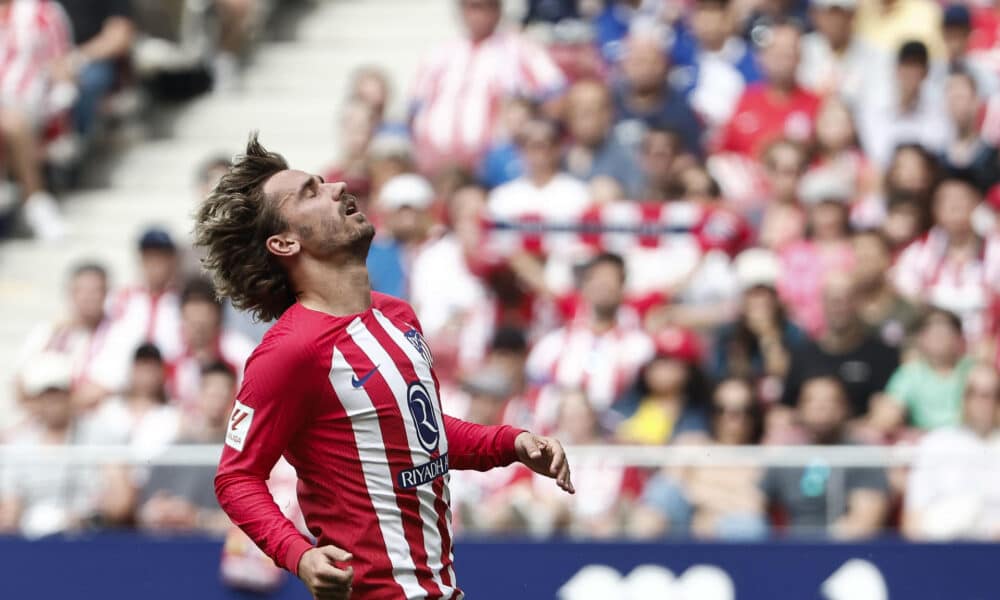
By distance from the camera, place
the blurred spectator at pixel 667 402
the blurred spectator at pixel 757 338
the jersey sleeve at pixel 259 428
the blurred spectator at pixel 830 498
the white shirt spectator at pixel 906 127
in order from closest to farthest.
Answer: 1. the jersey sleeve at pixel 259 428
2. the blurred spectator at pixel 830 498
3. the blurred spectator at pixel 667 402
4. the blurred spectator at pixel 757 338
5. the white shirt spectator at pixel 906 127

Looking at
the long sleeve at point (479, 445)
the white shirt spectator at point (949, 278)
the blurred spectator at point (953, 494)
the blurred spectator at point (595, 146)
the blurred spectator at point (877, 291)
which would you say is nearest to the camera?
the long sleeve at point (479, 445)

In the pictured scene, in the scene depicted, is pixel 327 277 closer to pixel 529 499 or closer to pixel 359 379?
pixel 359 379

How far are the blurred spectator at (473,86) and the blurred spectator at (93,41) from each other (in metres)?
2.29

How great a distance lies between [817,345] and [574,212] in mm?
1635

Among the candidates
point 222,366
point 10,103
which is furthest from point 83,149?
point 222,366

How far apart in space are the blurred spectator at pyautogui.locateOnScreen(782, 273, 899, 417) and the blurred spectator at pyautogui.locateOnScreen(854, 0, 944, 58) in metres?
2.39

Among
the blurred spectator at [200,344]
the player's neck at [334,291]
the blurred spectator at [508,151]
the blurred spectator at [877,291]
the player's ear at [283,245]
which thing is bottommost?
the blurred spectator at [200,344]

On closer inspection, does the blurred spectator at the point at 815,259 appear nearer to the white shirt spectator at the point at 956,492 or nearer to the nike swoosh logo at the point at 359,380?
the white shirt spectator at the point at 956,492

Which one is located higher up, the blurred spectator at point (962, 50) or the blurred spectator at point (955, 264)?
the blurred spectator at point (962, 50)

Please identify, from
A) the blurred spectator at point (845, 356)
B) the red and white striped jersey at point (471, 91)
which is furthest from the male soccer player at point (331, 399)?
the red and white striped jersey at point (471, 91)

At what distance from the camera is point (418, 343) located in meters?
4.78

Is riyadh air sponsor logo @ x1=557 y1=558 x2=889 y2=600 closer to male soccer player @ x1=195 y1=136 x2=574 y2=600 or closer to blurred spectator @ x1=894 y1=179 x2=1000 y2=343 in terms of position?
blurred spectator @ x1=894 y1=179 x2=1000 y2=343

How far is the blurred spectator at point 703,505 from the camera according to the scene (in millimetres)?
7562

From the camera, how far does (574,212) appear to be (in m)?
9.37
